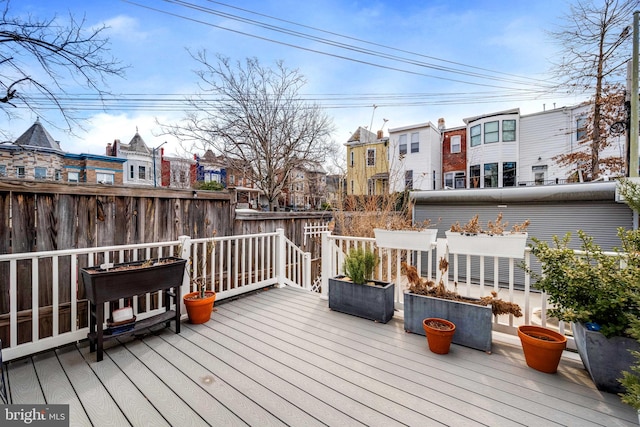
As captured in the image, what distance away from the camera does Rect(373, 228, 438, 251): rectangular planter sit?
2742 mm

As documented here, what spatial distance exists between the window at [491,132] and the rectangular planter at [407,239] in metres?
13.5

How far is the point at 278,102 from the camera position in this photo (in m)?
8.22

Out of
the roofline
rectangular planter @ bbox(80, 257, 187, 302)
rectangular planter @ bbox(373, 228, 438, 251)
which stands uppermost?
the roofline

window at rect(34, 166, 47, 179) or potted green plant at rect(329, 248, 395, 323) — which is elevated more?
window at rect(34, 166, 47, 179)

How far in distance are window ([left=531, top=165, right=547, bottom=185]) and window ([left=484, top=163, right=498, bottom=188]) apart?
1518 millimetres

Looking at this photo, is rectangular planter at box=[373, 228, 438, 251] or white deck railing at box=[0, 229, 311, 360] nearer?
white deck railing at box=[0, 229, 311, 360]

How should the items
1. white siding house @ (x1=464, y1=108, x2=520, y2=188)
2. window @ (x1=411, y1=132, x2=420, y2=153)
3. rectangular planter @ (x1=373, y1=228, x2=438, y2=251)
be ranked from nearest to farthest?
1. rectangular planter @ (x1=373, y1=228, x2=438, y2=251)
2. white siding house @ (x1=464, y1=108, x2=520, y2=188)
3. window @ (x1=411, y1=132, x2=420, y2=153)

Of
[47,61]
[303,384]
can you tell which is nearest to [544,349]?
[303,384]

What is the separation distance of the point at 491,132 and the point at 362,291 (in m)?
14.2

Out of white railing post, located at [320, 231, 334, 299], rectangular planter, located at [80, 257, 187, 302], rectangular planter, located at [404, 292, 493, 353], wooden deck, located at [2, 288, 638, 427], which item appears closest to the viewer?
wooden deck, located at [2, 288, 638, 427]

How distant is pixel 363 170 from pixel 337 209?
1041 mm

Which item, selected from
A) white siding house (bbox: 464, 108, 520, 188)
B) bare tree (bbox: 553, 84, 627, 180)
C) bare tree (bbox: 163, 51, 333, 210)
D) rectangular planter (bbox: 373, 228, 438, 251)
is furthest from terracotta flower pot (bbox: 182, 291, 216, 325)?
white siding house (bbox: 464, 108, 520, 188)

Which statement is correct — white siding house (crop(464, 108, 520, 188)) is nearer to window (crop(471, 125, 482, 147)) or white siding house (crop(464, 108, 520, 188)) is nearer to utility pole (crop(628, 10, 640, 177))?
window (crop(471, 125, 482, 147))

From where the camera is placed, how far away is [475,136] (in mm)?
14047
